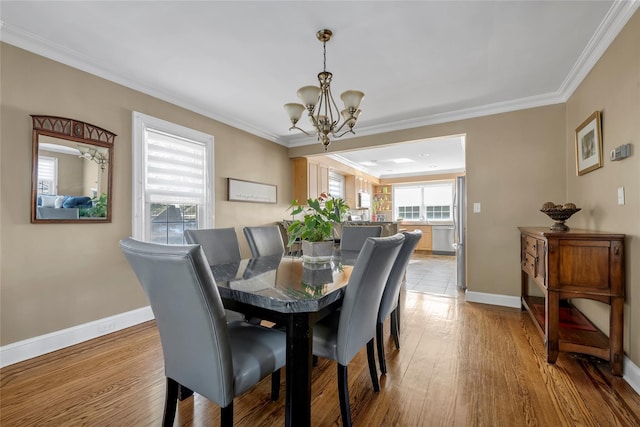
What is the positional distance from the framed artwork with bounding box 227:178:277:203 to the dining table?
7.90 ft

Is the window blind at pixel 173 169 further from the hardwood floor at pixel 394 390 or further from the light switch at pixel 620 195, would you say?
the light switch at pixel 620 195

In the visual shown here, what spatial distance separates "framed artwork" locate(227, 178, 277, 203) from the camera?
390 cm

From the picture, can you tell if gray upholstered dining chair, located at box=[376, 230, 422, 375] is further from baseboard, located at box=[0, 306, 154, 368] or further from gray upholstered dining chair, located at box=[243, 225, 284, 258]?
baseboard, located at box=[0, 306, 154, 368]

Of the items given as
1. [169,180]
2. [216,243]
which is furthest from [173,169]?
[216,243]

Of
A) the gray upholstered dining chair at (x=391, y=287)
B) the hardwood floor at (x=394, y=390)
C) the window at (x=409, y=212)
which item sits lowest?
the hardwood floor at (x=394, y=390)

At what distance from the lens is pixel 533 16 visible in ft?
6.23

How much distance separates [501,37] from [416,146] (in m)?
3.13

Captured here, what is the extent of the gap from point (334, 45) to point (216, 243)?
183 cm

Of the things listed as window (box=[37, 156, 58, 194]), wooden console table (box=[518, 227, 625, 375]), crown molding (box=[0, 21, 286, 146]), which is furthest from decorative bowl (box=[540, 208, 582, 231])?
window (box=[37, 156, 58, 194])

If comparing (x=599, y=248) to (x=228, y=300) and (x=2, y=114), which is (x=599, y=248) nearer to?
(x=228, y=300)

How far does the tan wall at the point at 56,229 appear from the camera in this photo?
2053 millimetres

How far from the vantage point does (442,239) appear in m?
7.66

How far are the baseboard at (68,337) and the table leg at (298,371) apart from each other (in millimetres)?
2245

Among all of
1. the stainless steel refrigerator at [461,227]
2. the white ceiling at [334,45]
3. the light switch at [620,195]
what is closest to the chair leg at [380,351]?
the light switch at [620,195]
